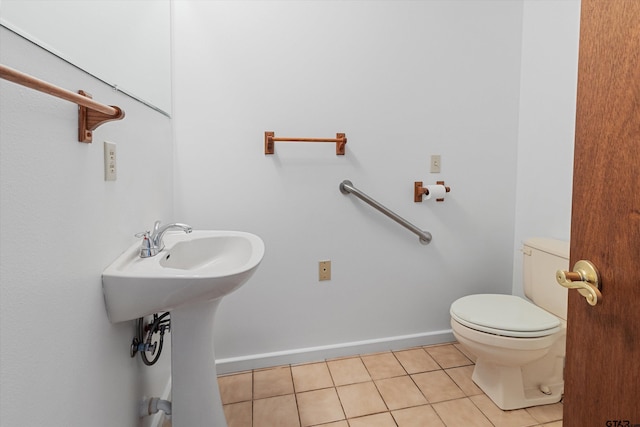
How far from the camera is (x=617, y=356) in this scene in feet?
1.77

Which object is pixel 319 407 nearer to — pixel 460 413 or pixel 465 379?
pixel 460 413

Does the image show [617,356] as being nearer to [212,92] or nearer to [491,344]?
[491,344]

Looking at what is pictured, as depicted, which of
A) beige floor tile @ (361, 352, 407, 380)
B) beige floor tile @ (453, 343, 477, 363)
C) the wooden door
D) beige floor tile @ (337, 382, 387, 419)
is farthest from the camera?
beige floor tile @ (453, 343, 477, 363)

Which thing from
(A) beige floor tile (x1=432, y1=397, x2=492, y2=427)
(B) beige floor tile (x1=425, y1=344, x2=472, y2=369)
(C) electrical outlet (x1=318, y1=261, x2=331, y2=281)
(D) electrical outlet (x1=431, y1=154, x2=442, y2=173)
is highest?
(D) electrical outlet (x1=431, y1=154, x2=442, y2=173)

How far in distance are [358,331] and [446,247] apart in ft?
2.33

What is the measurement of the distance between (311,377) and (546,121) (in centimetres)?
184

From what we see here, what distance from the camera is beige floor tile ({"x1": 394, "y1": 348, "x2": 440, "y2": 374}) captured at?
1780 millimetres

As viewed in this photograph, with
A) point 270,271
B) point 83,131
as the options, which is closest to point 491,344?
point 270,271

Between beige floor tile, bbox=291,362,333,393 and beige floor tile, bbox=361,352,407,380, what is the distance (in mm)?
228

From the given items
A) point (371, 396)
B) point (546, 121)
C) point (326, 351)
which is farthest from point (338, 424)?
point (546, 121)

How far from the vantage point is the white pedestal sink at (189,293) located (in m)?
0.86

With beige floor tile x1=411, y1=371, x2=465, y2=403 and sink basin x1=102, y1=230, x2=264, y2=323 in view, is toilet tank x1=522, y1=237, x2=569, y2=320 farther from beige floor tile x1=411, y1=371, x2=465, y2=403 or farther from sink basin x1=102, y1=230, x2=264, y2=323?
sink basin x1=102, y1=230, x2=264, y2=323

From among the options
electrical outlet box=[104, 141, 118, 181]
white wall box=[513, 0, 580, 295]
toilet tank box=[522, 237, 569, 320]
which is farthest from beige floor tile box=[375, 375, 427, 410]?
electrical outlet box=[104, 141, 118, 181]

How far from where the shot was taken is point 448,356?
190cm
